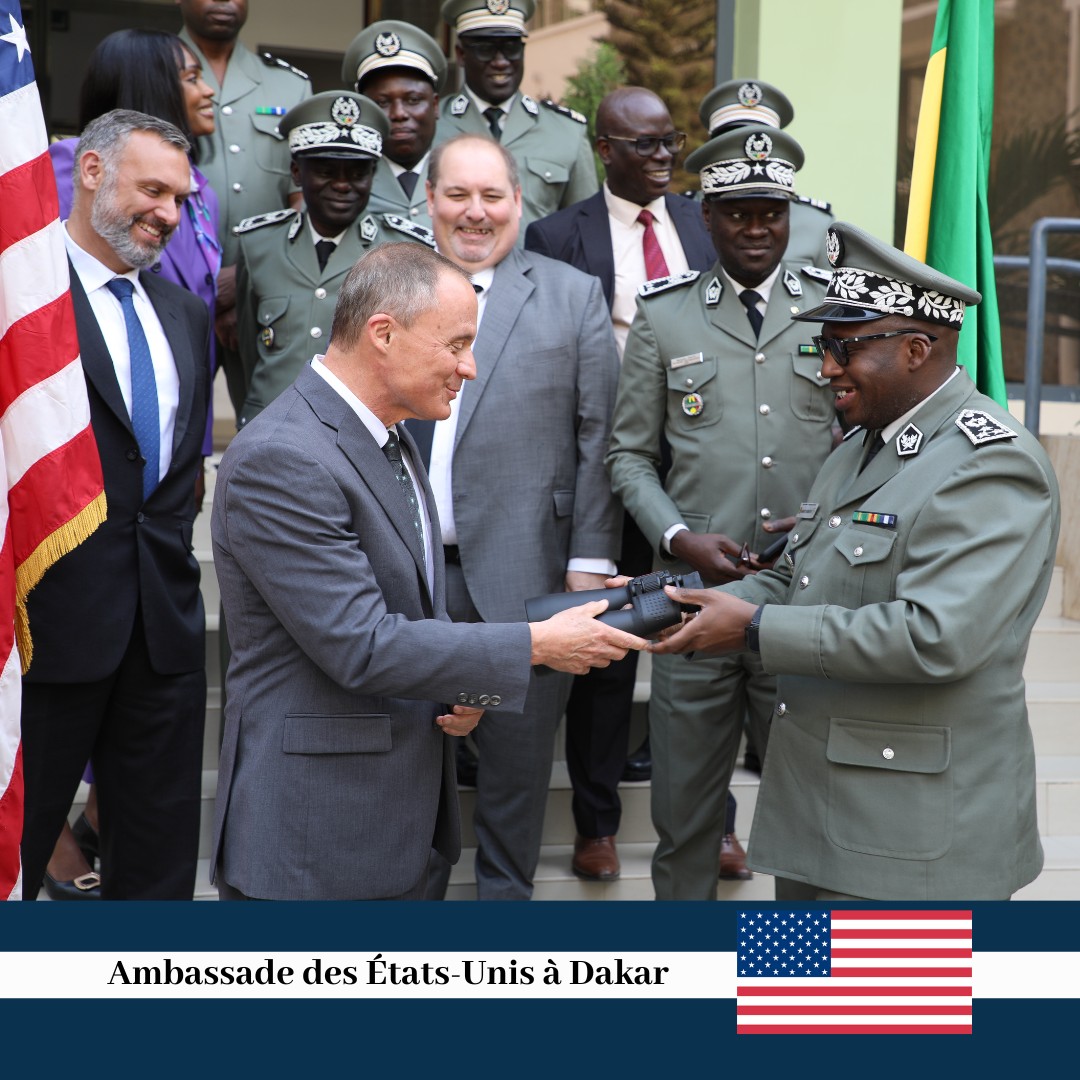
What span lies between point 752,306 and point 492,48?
172 centimetres

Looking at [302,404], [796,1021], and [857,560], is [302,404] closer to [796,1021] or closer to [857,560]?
[857,560]

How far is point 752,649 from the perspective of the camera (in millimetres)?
2811

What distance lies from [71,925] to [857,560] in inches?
61.8

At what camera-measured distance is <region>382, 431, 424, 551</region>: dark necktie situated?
2.66m

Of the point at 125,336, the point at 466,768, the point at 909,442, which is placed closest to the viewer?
the point at 909,442

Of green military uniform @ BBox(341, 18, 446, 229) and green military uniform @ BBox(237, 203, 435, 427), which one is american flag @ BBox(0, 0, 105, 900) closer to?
green military uniform @ BBox(237, 203, 435, 427)

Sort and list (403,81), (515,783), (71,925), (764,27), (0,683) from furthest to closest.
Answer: (764,27)
(403,81)
(515,783)
(0,683)
(71,925)

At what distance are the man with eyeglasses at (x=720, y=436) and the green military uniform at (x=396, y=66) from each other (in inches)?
44.1

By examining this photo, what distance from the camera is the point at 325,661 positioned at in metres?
2.46

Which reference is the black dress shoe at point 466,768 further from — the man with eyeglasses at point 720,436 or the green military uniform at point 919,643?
the green military uniform at point 919,643

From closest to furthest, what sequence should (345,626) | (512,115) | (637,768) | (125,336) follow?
(345,626) → (125,336) → (637,768) → (512,115)

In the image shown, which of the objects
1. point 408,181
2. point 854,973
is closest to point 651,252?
point 408,181

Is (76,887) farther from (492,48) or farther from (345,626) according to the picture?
(492,48)

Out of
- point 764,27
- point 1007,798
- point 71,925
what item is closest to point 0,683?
point 71,925
